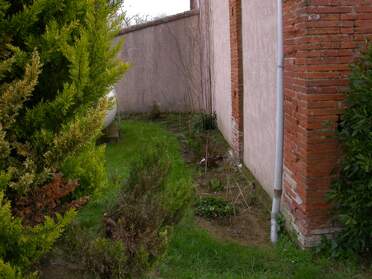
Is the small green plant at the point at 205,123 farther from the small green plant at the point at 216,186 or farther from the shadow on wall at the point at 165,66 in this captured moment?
the small green plant at the point at 216,186

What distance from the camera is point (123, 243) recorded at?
3.29 metres

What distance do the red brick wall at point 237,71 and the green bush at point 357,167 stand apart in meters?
3.52

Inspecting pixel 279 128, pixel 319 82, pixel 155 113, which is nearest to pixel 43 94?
pixel 319 82

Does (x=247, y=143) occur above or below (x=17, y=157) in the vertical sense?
below

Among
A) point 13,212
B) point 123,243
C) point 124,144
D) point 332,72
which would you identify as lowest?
point 124,144

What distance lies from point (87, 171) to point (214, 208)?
257cm

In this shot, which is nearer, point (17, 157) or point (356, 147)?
point (17, 157)

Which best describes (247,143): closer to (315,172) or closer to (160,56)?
(315,172)

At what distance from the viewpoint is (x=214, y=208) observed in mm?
5613

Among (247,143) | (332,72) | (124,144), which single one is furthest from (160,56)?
(332,72)

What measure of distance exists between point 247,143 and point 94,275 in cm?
426

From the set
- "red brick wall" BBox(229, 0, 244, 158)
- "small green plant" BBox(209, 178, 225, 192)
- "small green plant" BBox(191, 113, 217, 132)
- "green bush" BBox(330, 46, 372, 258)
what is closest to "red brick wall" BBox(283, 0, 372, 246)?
"green bush" BBox(330, 46, 372, 258)

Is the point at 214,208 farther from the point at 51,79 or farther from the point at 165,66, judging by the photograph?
→ the point at 165,66

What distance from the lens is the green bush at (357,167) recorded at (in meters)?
3.77
